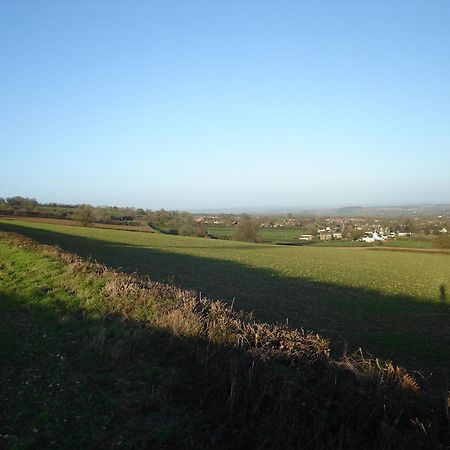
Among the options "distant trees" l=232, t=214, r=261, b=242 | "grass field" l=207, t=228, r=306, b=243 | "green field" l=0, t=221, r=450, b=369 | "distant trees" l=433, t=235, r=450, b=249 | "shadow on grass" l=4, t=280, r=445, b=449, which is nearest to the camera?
"shadow on grass" l=4, t=280, r=445, b=449

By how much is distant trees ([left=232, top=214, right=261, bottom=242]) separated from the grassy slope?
8432 cm

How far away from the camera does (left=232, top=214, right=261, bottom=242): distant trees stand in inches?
3684

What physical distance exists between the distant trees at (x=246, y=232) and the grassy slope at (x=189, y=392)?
84321 mm

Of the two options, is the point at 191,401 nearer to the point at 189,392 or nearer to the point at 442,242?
the point at 189,392

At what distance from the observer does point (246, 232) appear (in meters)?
94.5

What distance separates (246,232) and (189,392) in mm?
88372

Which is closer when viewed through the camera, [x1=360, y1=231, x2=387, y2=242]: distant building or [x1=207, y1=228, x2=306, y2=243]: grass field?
[x1=360, y1=231, x2=387, y2=242]: distant building

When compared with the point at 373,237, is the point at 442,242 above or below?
below

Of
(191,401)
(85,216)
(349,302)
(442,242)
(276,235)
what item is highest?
(85,216)

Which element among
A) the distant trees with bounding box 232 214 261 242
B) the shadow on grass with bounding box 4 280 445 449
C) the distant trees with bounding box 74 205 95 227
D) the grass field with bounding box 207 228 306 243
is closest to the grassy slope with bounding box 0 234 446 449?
the shadow on grass with bounding box 4 280 445 449

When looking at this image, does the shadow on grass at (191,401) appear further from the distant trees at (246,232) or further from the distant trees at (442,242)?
the distant trees at (246,232)

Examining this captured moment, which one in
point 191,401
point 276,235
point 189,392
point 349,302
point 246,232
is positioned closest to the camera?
point 191,401

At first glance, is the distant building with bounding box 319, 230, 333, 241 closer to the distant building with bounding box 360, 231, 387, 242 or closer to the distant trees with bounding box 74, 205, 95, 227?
the distant building with bounding box 360, 231, 387, 242

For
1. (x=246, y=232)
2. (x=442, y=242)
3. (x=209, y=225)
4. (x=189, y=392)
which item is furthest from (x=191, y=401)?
(x=209, y=225)
